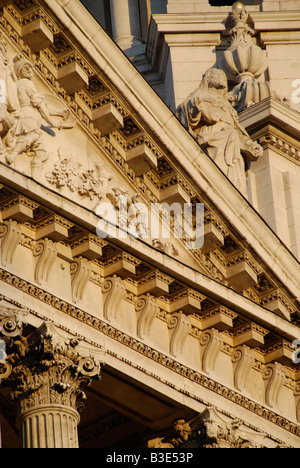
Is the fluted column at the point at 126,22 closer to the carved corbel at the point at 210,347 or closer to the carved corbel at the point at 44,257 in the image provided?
the carved corbel at the point at 210,347

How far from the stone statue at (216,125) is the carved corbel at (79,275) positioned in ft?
16.2

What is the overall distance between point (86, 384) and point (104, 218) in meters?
2.56

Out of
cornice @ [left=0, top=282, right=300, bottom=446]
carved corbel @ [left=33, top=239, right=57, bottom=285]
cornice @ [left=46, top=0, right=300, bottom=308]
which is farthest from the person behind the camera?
cornice @ [left=46, top=0, right=300, bottom=308]

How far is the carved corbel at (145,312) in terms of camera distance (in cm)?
2458

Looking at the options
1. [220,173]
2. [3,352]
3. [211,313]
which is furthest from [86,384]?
[220,173]

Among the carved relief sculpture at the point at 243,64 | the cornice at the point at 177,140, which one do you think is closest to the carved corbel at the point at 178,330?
the cornice at the point at 177,140

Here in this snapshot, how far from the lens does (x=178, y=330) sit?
82.5 ft

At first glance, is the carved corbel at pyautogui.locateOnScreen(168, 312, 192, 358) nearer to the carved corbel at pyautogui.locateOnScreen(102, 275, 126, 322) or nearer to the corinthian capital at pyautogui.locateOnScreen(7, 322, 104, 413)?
the carved corbel at pyautogui.locateOnScreen(102, 275, 126, 322)

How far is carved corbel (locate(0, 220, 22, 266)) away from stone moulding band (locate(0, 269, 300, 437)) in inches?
13.4

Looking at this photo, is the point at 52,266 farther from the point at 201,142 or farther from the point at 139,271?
the point at 201,142

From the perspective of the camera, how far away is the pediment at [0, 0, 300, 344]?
77.7ft

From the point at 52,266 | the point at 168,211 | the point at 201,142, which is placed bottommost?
the point at 52,266

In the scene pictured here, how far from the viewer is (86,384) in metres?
23.1

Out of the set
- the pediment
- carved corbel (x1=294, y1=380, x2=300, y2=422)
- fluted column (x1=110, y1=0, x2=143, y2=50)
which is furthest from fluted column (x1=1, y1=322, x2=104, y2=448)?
fluted column (x1=110, y1=0, x2=143, y2=50)
